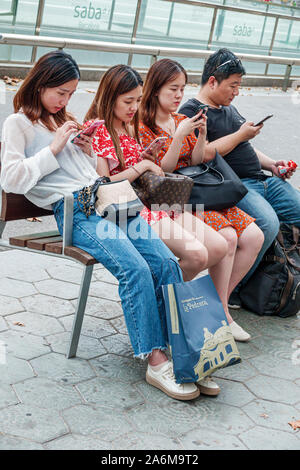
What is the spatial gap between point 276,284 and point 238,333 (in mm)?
507

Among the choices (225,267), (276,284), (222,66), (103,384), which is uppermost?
(222,66)

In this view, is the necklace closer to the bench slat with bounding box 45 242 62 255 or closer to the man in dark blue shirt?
the man in dark blue shirt

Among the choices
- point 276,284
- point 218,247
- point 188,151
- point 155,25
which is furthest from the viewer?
point 155,25

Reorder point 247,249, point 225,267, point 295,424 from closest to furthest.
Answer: point 295,424 < point 225,267 < point 247,249

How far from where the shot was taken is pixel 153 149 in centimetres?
370

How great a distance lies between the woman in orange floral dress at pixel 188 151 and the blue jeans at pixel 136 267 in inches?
18.0

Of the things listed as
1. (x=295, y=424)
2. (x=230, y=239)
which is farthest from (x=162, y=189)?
(x=295, y=424)

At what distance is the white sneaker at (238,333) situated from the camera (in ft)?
12.8

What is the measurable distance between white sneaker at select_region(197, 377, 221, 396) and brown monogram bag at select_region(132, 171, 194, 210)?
95cm

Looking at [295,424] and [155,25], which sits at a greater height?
[155,25]

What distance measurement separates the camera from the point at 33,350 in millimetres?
3428

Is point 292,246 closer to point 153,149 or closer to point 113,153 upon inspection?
point 153,149
